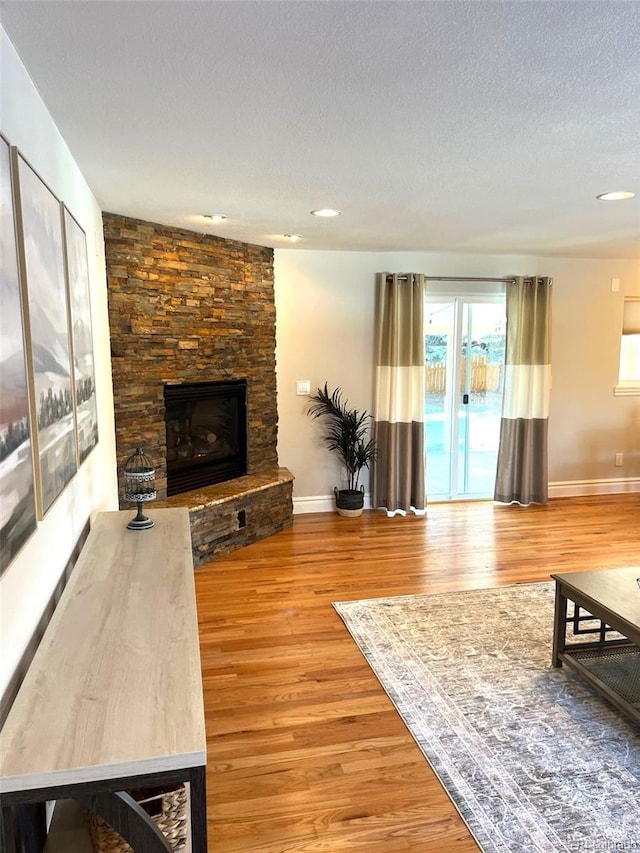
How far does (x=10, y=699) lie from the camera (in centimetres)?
133

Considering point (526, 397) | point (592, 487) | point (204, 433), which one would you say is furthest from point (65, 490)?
point (592, 487)

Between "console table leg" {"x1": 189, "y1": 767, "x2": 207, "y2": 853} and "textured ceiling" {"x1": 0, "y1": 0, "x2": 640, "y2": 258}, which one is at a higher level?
"textured ceiling" {"x1": 0, "y1": 0, "x2": 640, "y2": 258}

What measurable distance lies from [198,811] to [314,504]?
409 cm

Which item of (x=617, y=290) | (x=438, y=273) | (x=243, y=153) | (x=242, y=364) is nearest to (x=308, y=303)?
(x=242, y=364)

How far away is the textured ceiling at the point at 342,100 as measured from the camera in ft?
4.67

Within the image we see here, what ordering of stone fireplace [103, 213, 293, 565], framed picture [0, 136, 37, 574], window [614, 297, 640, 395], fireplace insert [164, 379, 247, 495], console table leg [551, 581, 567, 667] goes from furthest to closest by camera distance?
1. window [614, 297, 640, 395]
2. fireplace insert [164, 379, 247, 495]
3. stone fireplace [103, 213, 293, 565]
4. console table leg [551, 581, 567, 667]
5. framed picture [0, 136, 37, 574]

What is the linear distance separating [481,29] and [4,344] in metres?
1.39

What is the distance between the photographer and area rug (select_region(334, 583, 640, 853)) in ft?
6.01

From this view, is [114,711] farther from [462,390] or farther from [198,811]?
[462,390]

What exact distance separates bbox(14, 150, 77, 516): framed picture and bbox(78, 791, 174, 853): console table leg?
0.74 meters

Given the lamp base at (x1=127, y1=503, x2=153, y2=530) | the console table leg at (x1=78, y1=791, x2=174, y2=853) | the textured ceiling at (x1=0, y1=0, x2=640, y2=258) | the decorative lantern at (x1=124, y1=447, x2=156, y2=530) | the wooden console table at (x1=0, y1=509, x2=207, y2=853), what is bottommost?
the console table leg at (x1=78, y1=791, x2=174, y2=853)

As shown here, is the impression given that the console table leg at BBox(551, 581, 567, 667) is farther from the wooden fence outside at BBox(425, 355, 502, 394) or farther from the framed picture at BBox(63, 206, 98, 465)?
the wooden fence outside at BBox(425, 355, 502, 394)

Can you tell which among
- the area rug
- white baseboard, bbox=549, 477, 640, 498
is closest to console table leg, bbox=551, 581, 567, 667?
the area rug

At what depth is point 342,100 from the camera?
1.87m
